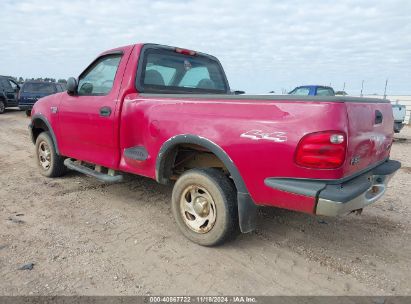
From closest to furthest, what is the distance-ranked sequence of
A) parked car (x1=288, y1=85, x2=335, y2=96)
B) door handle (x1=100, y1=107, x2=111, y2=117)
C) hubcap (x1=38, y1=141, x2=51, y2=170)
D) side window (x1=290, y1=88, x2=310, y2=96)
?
1. door handle (x1=100, y1=107, x2=111, y2=117)
2. hubcap (x1=38, y1=141, x2=51, y2=170)
3. parked car (x1=288, y1=85, x2=335, y2=96)
4. side window (x1=290, y1=88, x2=310, y2=96)

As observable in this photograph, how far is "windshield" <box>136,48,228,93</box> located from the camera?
13.6 feet

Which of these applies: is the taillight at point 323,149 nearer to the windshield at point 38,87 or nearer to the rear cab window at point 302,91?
the rear cab window at point 302,91

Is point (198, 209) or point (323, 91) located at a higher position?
point (323, 91)

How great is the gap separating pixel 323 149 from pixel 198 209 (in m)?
1.40

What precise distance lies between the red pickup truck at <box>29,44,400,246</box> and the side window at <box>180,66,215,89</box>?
2 cm

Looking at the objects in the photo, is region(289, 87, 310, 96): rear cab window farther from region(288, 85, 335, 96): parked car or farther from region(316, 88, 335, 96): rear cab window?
region(316, 88, 335, 96): rear cab window

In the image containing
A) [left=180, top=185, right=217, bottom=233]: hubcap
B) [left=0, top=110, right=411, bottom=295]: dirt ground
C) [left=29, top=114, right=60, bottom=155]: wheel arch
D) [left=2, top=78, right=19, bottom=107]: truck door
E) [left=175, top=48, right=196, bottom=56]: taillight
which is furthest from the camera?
[left=2, top=78, right=19, bottom=107]: truck door

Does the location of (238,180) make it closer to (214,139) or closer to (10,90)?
(214,139)

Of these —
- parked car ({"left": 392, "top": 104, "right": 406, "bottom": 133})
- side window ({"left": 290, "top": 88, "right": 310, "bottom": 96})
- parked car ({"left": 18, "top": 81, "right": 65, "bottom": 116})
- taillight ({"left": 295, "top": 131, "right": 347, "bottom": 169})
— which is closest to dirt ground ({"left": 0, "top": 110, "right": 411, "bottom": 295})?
taillight ({"left": 295, "top": 131, "right": 347, "bottom": 169})

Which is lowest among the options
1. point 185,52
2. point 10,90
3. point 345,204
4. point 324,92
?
point 345,204

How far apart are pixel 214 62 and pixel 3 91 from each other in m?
16.4

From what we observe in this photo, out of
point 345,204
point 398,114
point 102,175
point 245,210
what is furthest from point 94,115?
point 398,114

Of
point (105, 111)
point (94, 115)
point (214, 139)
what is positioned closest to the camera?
point (214, 139)

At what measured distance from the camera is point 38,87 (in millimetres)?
16578
